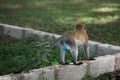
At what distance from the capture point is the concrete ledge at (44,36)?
326 inches

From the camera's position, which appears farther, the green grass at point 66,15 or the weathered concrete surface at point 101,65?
the green grass at point 66,15

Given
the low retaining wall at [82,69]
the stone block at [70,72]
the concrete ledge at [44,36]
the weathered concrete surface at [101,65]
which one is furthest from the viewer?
the concrete ledge at [44,36]

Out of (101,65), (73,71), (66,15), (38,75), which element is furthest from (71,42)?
(66,15)

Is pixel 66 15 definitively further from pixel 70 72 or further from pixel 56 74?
pixel 56 74

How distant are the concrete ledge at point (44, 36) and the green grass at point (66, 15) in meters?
1.07

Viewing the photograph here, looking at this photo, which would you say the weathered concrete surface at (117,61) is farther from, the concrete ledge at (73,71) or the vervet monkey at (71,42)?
the vervet monkey at (71,42)

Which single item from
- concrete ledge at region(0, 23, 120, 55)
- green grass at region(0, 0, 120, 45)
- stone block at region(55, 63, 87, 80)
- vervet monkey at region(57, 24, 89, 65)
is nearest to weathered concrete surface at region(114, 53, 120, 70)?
concrete ledge at region(0, 23, 120, 55)

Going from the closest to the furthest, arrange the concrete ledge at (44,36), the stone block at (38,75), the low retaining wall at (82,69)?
the stone block at (38,75) → the low retaining wall at (82,69) → the concrete ledge at (44,36)

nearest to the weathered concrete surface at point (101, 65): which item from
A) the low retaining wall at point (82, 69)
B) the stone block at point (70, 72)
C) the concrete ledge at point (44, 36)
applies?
the low retaining wall at point (82, 69)

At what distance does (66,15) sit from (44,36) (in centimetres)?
413

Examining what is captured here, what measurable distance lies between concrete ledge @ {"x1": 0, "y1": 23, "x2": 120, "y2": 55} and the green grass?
107cm

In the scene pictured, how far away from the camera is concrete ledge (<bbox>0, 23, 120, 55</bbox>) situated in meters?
8.29

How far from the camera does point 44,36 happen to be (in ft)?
30.8

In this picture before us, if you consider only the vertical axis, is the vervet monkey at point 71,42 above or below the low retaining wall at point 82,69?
above
